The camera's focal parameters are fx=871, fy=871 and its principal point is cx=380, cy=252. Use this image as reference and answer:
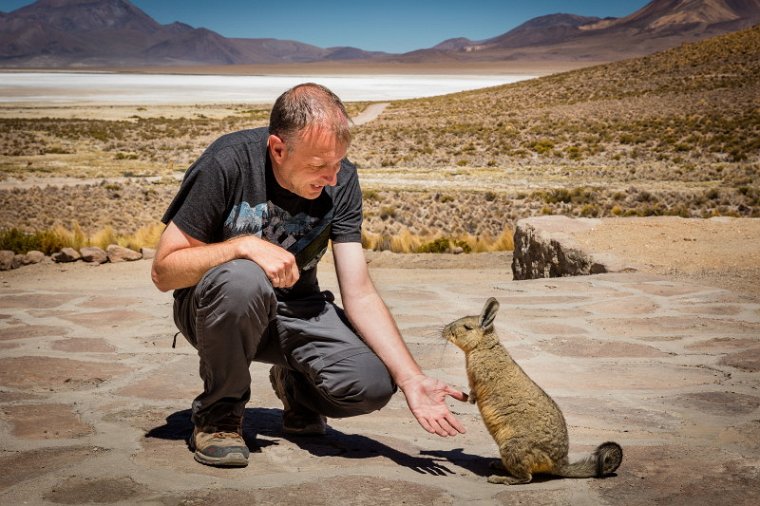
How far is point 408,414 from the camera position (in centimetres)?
430

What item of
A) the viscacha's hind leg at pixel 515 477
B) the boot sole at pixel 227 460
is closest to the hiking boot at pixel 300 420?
the boot sole at pixel 227 460

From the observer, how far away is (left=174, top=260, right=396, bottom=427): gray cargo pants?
10.3ft

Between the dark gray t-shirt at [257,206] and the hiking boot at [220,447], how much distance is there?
0.62 meters

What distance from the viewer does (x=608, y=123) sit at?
4284cm

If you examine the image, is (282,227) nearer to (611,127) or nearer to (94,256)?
(94,256)

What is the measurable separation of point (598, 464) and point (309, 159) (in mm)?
1513

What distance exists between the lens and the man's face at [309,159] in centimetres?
319

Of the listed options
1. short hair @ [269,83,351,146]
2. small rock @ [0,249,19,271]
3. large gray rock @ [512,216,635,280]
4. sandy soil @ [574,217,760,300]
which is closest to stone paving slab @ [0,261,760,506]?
sandy soil @ [574,217,760,300]

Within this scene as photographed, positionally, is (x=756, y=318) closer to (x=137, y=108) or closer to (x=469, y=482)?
(x=469, y=482)

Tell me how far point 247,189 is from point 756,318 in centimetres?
408

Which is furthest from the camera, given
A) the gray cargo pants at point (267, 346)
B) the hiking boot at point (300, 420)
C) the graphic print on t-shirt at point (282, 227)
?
the hiking boot at point (300, 420)

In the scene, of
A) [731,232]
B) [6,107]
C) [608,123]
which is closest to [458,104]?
[608,123]

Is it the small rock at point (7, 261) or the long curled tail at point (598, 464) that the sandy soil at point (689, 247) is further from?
the small rock at point (7, 261)

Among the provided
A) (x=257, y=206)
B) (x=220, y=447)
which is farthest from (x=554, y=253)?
(x=220, y=447)
